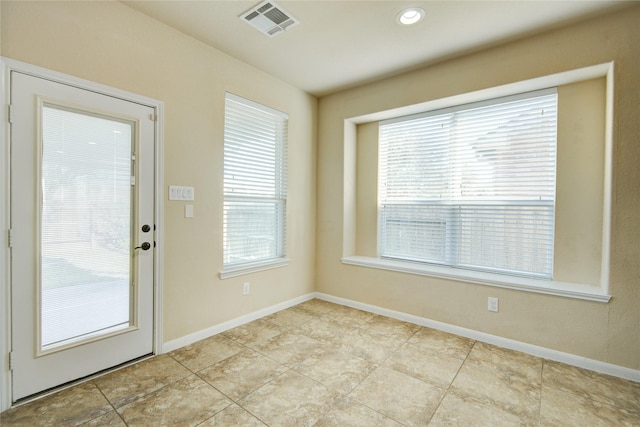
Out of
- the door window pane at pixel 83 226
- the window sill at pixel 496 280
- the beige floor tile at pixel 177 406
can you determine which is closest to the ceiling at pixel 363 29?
the door window pane at pixel 83 226

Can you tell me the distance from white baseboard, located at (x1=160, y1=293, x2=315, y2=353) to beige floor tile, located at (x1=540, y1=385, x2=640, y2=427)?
2.59m

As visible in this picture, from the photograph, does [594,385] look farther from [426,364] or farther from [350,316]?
[350,316]

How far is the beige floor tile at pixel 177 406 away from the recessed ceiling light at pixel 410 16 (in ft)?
10.1

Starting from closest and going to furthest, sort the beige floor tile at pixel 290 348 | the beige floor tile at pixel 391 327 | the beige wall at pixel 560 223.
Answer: the beige wall at pixel 560 223 < the beige floor tile at pixel 290 348 < the beige floor tile at pixel 391 327

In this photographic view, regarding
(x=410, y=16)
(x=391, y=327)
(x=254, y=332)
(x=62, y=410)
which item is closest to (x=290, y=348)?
(x=254, y=332)

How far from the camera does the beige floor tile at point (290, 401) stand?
1.78m

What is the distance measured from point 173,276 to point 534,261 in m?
3.37

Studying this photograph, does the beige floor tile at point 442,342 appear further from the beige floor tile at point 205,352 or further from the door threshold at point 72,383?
the door threshold at point 72,383

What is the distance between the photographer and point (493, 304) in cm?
281

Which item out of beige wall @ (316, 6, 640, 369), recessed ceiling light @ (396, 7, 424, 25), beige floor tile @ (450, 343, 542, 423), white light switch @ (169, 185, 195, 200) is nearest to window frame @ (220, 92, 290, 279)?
white light switch @ (169, 185, 195, 200)

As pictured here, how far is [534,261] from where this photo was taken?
2.84 metres

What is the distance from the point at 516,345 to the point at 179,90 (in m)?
3.80

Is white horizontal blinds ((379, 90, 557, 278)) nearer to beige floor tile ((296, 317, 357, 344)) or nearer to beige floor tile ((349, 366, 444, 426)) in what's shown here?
beige floor tile ((296, 317, 357, 344))

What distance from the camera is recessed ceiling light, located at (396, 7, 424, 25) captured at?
227 cm
